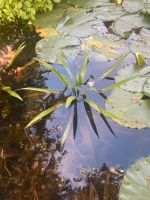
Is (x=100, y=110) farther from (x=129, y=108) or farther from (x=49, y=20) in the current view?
(x=49, y=20)

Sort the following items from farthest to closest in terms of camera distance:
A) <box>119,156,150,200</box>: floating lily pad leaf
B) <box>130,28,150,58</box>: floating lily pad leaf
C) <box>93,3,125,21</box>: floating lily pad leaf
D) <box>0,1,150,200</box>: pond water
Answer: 1. <box>93,3,125,21</box>: floating lily pad leaf
2. <box>130,28,150,58</box>: floating lily pad leaf
3. <box>0,1,150,200</box>: pond water
4. <box>119,156,150,200</box>: floating lily pad leaf

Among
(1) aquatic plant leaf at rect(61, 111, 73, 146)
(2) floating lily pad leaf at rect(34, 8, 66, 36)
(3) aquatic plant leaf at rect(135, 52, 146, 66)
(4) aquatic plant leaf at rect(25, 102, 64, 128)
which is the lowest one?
(1) aquatic plant leaf at rect(61, 111, 73, 146)

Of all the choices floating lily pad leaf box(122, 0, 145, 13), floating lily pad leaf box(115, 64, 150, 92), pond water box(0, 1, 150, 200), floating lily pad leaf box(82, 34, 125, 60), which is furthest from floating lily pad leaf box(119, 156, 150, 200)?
floating lily pad leaf box(122, 0, 145, 13)

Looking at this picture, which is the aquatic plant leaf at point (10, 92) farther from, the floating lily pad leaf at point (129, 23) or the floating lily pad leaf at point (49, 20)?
the floating lily pad leaf at point (129, 23)

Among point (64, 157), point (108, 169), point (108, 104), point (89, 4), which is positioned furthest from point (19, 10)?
point (108, 169)

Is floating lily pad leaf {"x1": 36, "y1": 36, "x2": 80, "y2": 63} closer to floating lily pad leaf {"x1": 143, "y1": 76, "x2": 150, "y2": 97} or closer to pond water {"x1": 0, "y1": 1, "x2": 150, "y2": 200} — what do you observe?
pond water {"x1": 0, "y1": 1, "x2": 150, "y2": 200}

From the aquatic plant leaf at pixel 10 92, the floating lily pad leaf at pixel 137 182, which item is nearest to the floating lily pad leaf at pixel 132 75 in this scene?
the floating lily pad leaf at pixel 137 182
